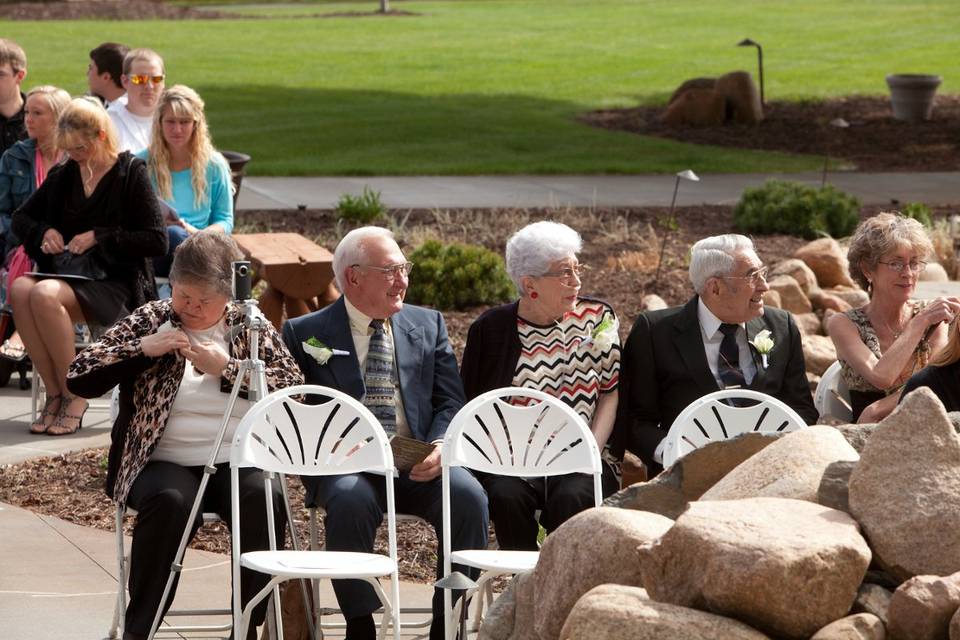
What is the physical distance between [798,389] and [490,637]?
2.27 meters

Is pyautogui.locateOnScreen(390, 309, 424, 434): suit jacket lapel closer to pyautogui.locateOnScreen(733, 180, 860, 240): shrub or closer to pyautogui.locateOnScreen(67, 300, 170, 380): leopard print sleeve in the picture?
pyautogui.locateOnScreen(67, 300, 170, 380): leopard print sleeve

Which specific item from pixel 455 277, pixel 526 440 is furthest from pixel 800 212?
pixel 526 440

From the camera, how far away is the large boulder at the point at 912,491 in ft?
12.9

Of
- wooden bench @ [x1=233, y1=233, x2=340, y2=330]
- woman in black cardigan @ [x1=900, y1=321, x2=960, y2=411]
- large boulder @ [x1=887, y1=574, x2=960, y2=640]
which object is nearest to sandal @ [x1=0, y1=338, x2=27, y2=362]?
wooden bench @ [x1=233, y1=233, x2=340, y2=330]

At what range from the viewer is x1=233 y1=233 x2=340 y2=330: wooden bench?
8.89m

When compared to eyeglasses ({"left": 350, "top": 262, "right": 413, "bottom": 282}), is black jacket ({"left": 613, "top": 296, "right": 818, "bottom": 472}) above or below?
below

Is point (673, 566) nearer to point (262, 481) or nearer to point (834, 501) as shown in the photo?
point (834, 501)

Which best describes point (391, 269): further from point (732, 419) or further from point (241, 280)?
point (732, 419)

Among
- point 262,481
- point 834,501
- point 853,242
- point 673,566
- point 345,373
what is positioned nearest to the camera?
point 673,566

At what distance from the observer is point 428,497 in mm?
5598

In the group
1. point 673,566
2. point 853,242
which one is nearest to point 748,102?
point 853,242

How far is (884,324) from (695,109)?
54.8 feet

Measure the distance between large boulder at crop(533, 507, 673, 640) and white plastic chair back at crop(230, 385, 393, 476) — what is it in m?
1.09

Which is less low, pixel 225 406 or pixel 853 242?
pixel 853 242
